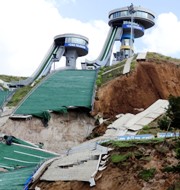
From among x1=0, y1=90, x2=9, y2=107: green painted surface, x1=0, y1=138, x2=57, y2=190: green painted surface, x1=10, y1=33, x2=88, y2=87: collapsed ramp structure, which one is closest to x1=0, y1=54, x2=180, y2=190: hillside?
x1=0, y1=138, x2=57, y2=190: green painted surface

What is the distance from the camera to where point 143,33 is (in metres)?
71.1

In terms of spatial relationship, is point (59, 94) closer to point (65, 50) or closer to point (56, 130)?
point (56, 130)

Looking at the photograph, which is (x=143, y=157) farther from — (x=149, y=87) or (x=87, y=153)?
(x=149, y=87)

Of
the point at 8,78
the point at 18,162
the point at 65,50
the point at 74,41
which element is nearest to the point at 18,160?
the point at 18,162

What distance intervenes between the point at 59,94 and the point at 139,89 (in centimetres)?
723

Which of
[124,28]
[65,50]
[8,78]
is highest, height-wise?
[124,28]

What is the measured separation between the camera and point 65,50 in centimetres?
7125

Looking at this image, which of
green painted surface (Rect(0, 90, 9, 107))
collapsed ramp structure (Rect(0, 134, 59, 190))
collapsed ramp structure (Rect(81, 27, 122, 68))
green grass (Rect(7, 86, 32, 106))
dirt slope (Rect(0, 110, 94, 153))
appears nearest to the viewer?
collapsed ramp structure (Rect(0, 134, 59, 190))

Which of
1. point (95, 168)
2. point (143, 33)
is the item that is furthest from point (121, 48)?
point (95, 168)

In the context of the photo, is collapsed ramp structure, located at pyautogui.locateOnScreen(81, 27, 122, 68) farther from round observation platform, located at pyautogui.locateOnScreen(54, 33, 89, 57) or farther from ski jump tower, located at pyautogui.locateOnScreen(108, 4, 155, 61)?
round observation platform, located at pyautogui.locateOnScreen(54, 33, 89, 57)

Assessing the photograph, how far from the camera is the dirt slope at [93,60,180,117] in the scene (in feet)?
144

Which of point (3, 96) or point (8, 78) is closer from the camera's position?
point (3, 96)

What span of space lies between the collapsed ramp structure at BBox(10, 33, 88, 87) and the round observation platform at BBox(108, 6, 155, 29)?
4.94m

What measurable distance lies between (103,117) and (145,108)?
4072mm
